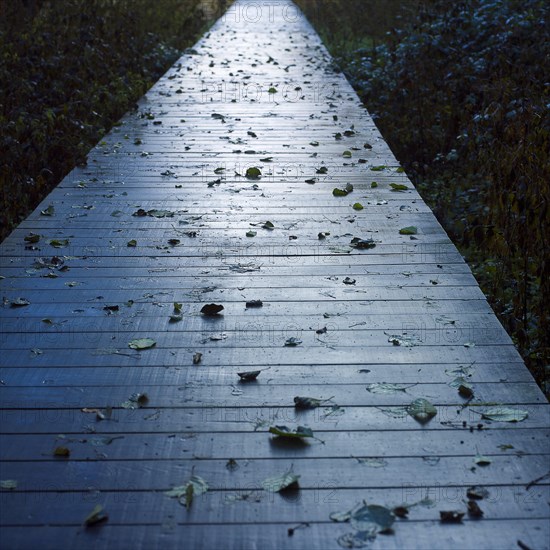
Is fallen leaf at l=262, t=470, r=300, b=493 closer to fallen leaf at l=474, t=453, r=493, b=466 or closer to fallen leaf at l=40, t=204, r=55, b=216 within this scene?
fallen leaf at l=474, t=453, r=493, b=466

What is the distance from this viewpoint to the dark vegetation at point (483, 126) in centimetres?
390

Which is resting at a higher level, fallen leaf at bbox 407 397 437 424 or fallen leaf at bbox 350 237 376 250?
fallen leaf at bbox 407 397 437 424

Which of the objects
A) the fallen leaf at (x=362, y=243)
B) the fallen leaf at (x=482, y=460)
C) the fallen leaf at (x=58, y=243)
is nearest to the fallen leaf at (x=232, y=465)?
the fallen leaf at (x=482, y=460)

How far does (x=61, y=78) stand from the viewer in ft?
27.1

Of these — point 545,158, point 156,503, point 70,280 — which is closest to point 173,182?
point 70,280

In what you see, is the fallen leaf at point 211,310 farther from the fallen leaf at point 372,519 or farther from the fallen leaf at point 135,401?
the fallen leaf at point 372,519

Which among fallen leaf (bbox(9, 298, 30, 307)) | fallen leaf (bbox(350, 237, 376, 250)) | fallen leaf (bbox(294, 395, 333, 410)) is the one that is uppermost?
Result: fallen leaf (bbox(294, 395, 333, 410))

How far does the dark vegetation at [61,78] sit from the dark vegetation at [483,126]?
260 cm

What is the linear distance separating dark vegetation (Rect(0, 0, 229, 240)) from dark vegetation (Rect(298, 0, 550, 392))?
260 cm

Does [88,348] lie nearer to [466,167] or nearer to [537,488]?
[537,488]

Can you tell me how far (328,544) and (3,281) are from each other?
2.25 metres

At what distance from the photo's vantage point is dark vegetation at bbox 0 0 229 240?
19.5ft

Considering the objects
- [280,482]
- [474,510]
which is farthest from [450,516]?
[280,482]

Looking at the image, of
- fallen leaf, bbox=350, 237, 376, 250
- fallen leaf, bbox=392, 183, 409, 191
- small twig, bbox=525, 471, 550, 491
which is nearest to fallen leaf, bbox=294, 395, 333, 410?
small twig, bbox=525, 471, 550, 491
